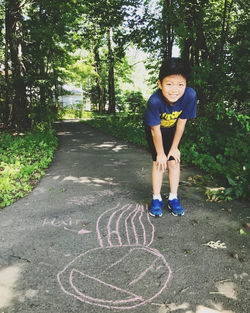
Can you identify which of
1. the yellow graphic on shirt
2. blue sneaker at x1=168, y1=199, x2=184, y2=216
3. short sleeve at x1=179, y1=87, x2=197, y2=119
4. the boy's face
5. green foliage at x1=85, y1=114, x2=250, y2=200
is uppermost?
the boy's face

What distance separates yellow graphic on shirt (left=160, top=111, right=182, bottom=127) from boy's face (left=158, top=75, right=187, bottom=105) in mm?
188

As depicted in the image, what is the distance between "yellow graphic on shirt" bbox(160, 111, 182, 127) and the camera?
8.99 ft

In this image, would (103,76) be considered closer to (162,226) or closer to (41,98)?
(41,98)

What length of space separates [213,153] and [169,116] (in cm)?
226

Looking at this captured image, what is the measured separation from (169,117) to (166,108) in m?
0.13

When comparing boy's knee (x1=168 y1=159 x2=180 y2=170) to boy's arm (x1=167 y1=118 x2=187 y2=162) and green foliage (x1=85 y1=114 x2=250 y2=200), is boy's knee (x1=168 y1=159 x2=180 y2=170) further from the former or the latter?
green foliage (x1=85 y1=114 x2=250 y2=200)

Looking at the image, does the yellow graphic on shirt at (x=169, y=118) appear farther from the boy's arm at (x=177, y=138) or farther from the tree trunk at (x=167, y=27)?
the tree trunk at (x=167, y=27)

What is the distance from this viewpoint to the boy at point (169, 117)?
99.6 inches

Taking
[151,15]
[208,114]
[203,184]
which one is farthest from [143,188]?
[151,15]

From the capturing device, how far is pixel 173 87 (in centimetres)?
254

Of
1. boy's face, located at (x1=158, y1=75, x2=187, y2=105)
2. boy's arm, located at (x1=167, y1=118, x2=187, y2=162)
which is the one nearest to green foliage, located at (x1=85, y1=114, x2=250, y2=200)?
boy's arm, located at (x1=167, y1=118, x2=187, y2=162)

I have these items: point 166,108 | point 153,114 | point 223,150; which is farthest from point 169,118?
point 223,150

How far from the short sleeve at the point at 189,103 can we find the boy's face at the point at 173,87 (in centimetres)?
9

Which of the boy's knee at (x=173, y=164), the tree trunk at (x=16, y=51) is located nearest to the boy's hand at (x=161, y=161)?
the boy's knee at (x=173, y=164)
